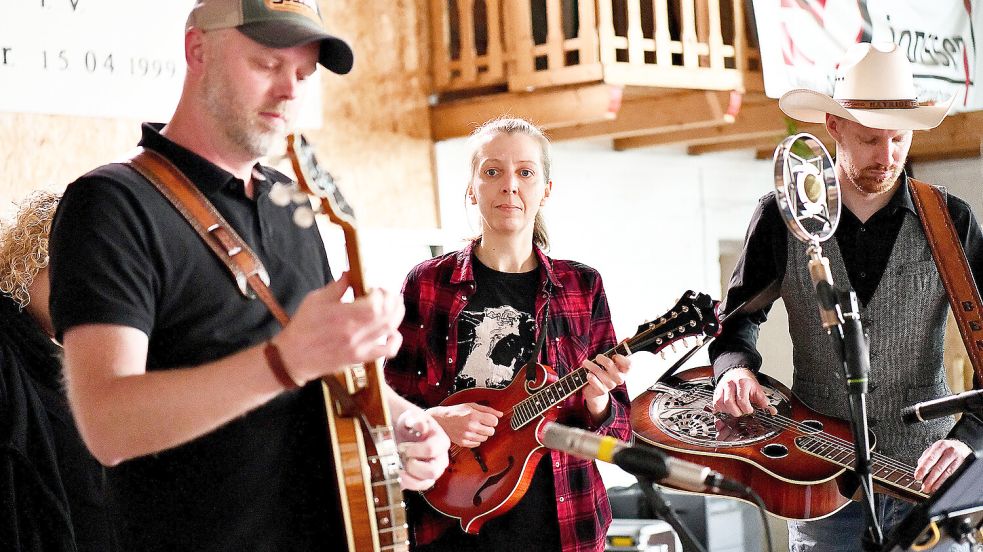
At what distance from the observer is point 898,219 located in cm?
296

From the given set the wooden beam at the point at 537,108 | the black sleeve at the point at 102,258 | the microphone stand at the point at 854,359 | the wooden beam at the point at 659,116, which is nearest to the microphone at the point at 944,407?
the microphone stand at the point at 854,359

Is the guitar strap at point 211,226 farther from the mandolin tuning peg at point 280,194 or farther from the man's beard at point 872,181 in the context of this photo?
the man's beard at point 872,181

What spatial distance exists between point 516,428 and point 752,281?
31.0 inches

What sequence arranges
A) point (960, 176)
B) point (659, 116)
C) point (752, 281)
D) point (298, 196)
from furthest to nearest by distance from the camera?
point (960, 176), point (659, 116), point (752, 281), point (298, 196)

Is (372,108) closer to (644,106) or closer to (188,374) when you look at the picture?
(644,106)

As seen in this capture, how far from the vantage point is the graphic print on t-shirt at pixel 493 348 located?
9.63ft

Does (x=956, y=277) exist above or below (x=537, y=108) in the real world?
below

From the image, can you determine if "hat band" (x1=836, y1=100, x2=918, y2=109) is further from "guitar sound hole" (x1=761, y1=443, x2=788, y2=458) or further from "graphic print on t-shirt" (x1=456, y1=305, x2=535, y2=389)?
"graphic print on t-shirt" (x1=456, y1=305, x2=535, y2=389)

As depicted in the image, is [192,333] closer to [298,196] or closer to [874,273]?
[298,196]

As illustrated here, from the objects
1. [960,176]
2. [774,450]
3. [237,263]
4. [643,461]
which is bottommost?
[774,450]

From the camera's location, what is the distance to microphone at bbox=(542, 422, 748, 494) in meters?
1.53

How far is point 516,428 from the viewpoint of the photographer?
2.90m

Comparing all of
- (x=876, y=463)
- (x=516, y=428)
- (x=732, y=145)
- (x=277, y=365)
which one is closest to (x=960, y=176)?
(x=732, y=145)

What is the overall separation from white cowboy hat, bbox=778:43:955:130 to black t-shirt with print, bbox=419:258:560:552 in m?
0.86
